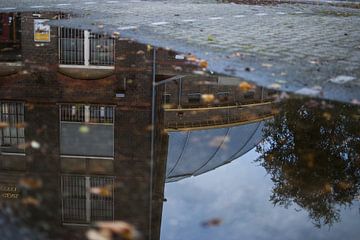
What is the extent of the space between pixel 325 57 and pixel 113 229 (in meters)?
5.97

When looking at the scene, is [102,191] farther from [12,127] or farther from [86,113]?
[86,113]

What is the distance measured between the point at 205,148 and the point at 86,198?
1508 millimetres

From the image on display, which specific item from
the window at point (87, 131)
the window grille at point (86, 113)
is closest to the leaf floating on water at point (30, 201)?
the window at point (87, 131)

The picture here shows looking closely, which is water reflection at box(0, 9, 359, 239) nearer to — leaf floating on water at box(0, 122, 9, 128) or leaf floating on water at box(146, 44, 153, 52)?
leaf floating on water at box(0, 122, 9, 128)

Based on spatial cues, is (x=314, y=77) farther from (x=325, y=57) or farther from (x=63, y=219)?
(x=63, y=219)

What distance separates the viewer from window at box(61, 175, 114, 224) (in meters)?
3.61

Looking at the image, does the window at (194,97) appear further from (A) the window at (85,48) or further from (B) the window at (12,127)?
(A) the window at (85,48)

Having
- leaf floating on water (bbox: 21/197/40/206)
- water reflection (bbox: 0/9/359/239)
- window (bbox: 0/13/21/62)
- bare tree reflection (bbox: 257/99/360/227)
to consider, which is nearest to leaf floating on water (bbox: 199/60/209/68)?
water reflection (bbox: 0/9/359/239)

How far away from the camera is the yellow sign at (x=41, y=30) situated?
35.5 feet

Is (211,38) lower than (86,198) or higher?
higher

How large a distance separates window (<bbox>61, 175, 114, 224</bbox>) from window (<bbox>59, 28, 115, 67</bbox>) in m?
4.32

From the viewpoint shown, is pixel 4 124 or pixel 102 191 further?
pixel 4 124

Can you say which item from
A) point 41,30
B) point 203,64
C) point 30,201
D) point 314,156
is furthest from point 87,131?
point 41,30

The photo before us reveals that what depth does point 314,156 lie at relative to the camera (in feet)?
15.7
